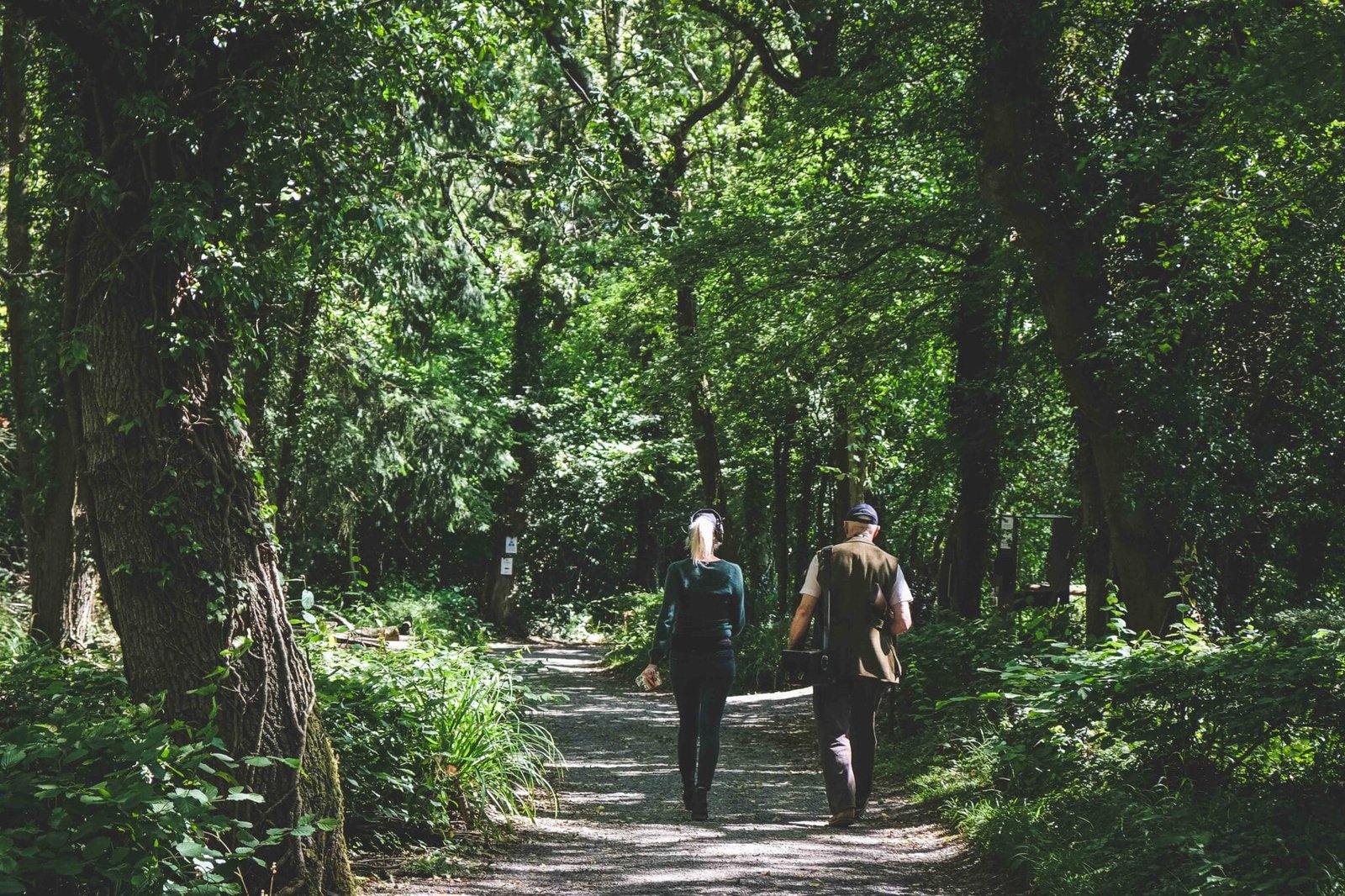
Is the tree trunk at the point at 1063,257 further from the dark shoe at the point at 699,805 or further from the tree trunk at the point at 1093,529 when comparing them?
the dark shoe at the point at 699,805

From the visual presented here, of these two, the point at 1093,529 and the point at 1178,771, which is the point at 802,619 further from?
the point at 1093,529

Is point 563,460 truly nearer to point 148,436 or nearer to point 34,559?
point 34,559

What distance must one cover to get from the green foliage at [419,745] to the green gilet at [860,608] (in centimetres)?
218

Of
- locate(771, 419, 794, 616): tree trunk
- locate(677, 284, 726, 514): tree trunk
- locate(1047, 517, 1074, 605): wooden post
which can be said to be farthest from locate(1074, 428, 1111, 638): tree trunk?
locate(771, 419, 794, 616): tree trunk

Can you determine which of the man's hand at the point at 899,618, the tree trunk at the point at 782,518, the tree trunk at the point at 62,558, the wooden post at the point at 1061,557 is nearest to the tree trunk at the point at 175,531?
the man's hand at the point at 899,618

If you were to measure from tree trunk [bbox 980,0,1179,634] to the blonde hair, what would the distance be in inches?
154

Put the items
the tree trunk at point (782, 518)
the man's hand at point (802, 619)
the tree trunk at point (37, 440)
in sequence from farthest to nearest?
the tree trunk at point (782, 518), the tree trunk at point (37, 440), the man's hand at point (802, 619)

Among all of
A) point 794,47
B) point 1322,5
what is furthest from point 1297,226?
point 794,47

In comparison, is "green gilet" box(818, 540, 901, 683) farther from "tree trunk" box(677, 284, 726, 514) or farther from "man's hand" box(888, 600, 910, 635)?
"tree trunk" box(677, 284, 726, 514)

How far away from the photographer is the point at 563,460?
101ft

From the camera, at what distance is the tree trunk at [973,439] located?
13.8 metres

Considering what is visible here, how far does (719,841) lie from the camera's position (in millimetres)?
6930

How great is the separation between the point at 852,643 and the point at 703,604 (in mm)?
979

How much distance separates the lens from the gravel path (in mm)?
5891
